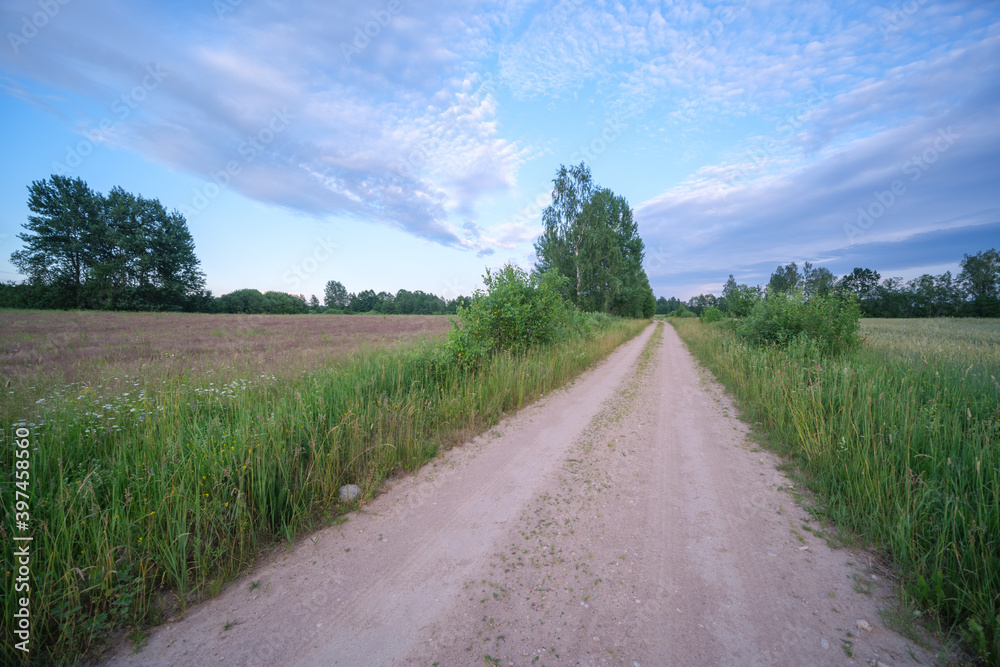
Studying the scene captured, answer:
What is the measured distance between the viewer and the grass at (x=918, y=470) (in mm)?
2299

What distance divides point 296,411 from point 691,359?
15071 millimetres

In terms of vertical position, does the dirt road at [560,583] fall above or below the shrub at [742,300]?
below

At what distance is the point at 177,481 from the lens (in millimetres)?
3133

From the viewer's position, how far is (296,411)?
172 inches

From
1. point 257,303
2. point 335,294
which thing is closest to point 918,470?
point 257,303

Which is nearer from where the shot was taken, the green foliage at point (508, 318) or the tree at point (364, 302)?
the green foliage at point (508, 318)

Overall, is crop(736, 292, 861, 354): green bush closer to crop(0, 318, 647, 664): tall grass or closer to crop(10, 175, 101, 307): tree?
crop(0, 318, 647, 664): tall grass

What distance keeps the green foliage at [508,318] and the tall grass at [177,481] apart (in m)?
2.57

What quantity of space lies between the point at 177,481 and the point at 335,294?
10643 centimetres

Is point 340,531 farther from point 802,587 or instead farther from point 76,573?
point 802,587

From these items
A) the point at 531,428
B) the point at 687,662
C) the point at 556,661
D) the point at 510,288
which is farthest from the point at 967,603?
the point at 510,288

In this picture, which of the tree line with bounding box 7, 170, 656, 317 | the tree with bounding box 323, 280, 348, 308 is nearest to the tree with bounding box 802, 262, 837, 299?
the tree line with bounding box 7, 170, 656, 317

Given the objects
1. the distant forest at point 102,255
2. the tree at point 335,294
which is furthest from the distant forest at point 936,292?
the tree at point 335,294

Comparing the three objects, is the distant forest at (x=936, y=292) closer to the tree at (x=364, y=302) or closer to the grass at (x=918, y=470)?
the grass at (x=918, y=470)
